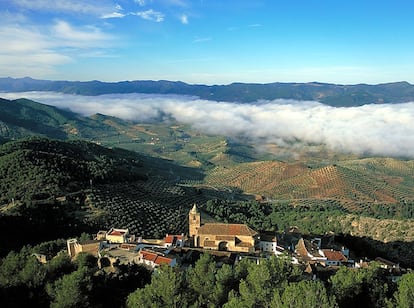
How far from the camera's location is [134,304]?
22.2 meters

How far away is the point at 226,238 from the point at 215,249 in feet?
5.23

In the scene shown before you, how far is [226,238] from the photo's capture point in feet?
134

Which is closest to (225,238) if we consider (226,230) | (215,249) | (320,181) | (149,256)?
(226,230)

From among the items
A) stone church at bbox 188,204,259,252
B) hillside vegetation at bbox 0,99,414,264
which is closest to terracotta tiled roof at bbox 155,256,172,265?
stone church at bbox 188,204,259,252

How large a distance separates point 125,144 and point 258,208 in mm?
125372

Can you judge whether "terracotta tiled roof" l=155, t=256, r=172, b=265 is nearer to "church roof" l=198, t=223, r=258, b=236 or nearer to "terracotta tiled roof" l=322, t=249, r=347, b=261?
"church roof" l=198, t=223, r=258, b=236

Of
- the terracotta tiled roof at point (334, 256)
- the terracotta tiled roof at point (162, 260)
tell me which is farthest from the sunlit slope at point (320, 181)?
the terracotta tiled roof at point (162, 260)

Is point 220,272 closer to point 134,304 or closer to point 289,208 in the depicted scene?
point 134,304

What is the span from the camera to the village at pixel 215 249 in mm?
33094

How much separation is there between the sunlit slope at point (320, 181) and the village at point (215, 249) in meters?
55.4

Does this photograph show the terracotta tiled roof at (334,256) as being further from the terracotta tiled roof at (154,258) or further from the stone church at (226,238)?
the terracotta tiled roof at (154,258)

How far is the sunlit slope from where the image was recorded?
9969 centimetres

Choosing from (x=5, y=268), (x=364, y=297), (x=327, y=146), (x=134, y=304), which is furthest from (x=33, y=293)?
(x=327, y=146)

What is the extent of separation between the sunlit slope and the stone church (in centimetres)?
5884
